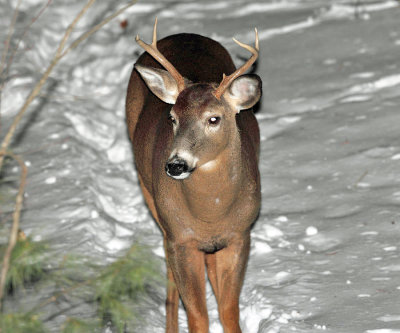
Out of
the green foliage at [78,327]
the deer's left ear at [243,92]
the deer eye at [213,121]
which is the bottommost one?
the green foliage at [78,327]

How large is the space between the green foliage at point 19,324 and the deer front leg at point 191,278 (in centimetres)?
187

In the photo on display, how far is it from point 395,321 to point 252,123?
5.63 ft

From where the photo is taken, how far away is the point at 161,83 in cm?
468

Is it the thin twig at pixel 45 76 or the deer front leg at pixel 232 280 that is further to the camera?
the deer front leg at pixel 232 280

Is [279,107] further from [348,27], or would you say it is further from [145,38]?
[145,38]

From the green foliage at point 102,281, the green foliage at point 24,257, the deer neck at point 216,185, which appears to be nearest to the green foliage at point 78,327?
the green foliage at point 102,281

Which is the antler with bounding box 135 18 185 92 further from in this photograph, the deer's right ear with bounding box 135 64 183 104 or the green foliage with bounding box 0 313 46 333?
the green foliage with bounding box 0 313 46 333

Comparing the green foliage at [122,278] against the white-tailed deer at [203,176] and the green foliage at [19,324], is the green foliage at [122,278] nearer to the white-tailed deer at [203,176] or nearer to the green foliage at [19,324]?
the green foliage at [19,324]

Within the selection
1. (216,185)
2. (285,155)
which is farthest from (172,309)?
(285,155)

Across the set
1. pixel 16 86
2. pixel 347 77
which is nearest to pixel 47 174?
pixel 16 86

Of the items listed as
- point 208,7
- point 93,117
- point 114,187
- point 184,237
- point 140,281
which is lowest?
point 140,281

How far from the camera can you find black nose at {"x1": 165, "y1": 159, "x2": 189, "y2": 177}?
12.9 feet

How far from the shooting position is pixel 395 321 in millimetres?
4297

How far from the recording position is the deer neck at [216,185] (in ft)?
14.3
